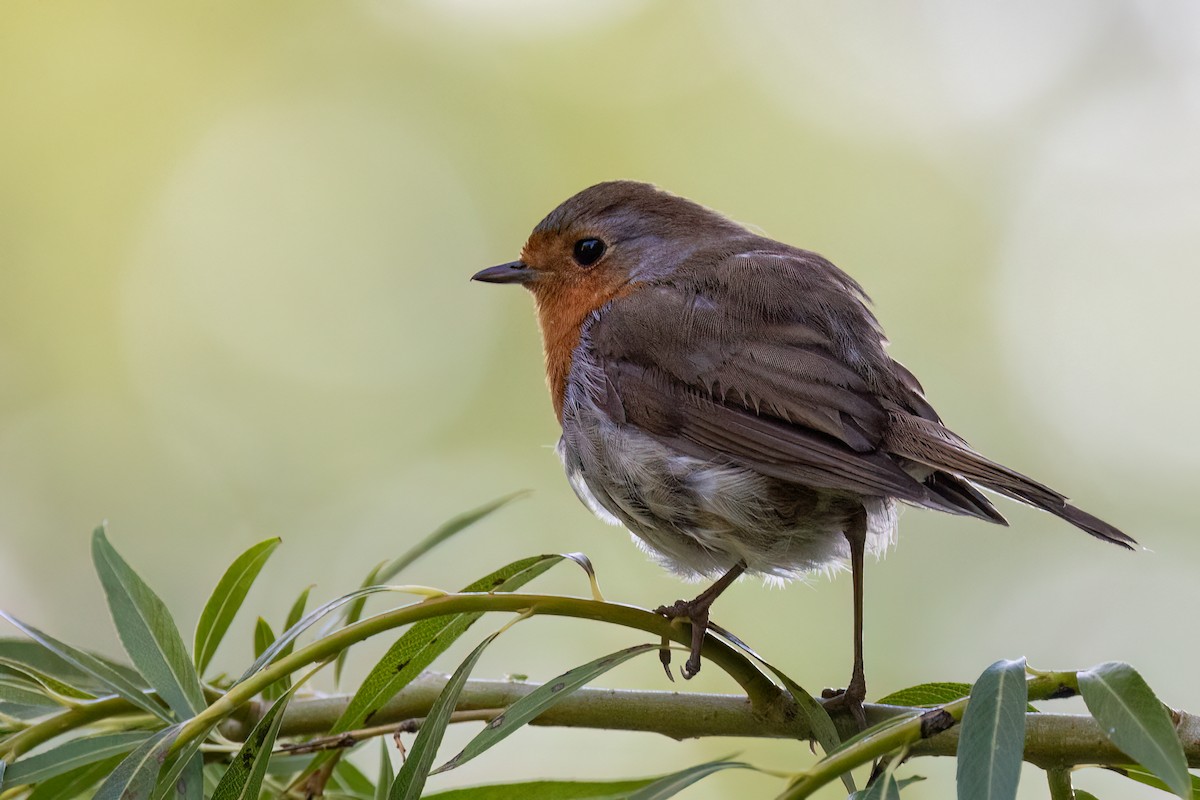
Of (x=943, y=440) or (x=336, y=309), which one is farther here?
(x=336, y=309)

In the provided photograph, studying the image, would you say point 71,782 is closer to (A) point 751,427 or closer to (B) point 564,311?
(A) point 751,427

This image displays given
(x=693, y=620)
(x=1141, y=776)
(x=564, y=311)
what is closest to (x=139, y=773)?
(x=693, y=620)

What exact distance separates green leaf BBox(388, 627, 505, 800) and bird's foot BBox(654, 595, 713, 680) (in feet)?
1.11

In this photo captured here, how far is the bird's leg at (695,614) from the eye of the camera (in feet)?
6.21

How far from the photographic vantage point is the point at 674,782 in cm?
162

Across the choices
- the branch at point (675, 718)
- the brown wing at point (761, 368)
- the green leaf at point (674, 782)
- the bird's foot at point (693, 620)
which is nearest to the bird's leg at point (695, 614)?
the bird's foot at point (693, 620)

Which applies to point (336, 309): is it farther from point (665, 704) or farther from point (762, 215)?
point (665, 704)

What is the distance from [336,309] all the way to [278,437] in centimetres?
109

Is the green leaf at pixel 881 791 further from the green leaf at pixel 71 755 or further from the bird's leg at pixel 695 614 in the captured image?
the green leaf at pixel 71 755

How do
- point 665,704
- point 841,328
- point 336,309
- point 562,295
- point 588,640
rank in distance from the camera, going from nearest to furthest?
point 665,704
point 841,328
point 562,295
point 588,640
point 336,309

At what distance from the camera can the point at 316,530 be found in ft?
22.9

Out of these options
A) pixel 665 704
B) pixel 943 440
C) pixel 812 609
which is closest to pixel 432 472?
pixel 812 609

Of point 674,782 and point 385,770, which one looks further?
point 385,770

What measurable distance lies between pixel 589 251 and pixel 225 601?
2004 millimetres
